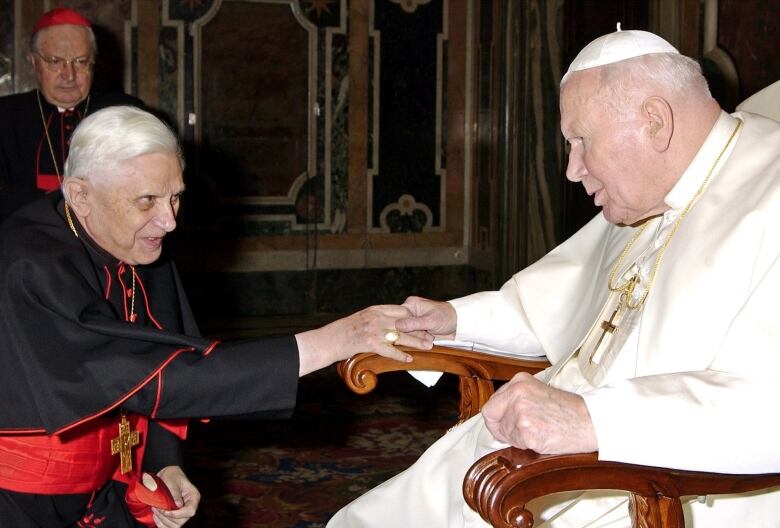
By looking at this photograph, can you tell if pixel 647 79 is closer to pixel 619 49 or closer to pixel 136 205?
pixel 619 49

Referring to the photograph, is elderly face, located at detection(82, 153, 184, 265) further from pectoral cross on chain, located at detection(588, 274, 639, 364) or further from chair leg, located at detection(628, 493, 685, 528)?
chair leg, located at detection(628, 493, 685, 528)

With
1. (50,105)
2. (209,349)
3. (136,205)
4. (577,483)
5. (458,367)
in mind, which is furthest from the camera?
(50,105)

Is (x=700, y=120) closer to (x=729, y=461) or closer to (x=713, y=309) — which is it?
(x=713, y=309)

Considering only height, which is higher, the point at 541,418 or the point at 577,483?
the point at 541,418

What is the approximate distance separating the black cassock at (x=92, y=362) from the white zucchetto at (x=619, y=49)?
0.92 metres

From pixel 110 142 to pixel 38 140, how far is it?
8.66 feet

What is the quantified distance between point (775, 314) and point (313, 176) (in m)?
6.50

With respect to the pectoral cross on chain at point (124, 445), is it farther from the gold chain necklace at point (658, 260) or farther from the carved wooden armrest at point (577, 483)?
the gold chain necklace at point (658, 260)

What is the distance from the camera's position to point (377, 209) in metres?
8.48

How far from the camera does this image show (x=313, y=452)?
492cm

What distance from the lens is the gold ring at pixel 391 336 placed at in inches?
98.2

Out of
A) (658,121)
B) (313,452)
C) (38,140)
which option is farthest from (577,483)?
(38,140)

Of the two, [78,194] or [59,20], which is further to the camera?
[59,20]

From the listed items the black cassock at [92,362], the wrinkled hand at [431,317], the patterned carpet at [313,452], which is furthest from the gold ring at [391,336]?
the patterned carpet at [313,452]
